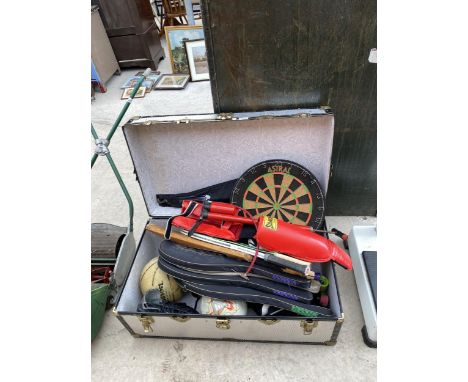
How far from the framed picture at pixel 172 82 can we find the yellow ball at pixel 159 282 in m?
2.53

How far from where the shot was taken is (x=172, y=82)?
10.9ft

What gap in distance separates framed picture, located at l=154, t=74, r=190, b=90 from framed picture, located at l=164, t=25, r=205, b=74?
0.44 ft

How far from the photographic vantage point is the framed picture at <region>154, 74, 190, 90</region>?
3258 millimetres

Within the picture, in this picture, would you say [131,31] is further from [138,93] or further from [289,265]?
[289,265]

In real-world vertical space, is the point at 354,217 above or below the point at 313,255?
below

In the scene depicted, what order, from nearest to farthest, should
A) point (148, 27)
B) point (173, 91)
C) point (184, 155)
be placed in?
point (184, 155)
point (173, 91)
point (148, 27)

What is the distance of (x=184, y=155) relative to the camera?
4.26 feet

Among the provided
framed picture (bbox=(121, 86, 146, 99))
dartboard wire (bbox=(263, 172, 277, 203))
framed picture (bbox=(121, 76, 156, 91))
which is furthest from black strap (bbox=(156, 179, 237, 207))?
framed picture (bbox=(121, 76, 156, 91))

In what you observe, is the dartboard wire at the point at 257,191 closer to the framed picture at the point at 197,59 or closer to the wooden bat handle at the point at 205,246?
the wooden bat handle at the point at 205,246

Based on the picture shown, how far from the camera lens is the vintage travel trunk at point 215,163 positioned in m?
1.07

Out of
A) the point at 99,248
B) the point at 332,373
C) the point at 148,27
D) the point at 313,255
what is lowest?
the point at 332,373
